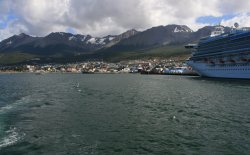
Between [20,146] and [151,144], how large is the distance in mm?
9964

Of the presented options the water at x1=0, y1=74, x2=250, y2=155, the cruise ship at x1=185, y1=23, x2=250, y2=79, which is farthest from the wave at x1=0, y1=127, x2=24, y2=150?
the cruise ship at x1=185, y1=23, x2=250, y2=79

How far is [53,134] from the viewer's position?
2866 centimetres

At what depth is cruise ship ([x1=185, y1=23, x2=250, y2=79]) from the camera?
10893 cm

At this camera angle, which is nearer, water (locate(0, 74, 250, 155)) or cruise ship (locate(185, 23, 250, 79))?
water (locate(0, 74, 250, 155))

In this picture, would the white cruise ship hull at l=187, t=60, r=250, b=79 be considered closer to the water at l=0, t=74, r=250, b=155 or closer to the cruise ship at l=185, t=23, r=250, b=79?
the cruise ship at l=185, t=23, r=250, b=79

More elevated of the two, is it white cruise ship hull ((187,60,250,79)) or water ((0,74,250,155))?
white cruise ship hull ((187,60,250,79))

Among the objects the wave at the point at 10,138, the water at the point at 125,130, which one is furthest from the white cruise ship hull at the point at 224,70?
the wave at the point at 10,138

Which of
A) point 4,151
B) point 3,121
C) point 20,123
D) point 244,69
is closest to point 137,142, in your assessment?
point 4,151

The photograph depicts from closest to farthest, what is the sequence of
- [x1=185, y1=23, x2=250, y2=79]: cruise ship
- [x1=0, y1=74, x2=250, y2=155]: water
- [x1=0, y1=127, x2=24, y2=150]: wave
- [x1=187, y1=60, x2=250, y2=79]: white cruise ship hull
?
[x1=0, y1=74, x2=250, y2=155]: water → [x1=0, y1=127, x2=24, y2=150]: wave → [x1=187, y1=60, x2=250, y2=79]: white cruise ship hull → [x1=185, y1=23, x2=250, y2=79]: cruise ship

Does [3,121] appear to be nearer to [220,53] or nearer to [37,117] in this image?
[37,117]

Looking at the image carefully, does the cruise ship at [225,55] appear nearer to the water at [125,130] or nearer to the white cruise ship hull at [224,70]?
the white cruise ship hull at [224,70]

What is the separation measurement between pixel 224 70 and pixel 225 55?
5.41m

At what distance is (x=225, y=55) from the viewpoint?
390ft

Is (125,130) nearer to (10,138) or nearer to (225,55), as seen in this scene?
(10,138)
